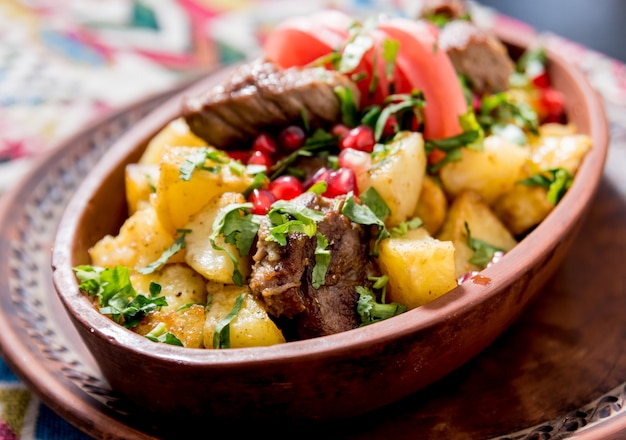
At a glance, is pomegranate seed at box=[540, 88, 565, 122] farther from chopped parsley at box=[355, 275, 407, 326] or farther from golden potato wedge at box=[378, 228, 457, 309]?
chopped parsley at box=[355, 275, 407, 326]

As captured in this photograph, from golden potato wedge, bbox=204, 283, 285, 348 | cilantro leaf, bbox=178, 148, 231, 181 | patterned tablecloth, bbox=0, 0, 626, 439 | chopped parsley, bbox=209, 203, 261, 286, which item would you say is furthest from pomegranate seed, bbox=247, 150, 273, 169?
patterned tablecloth, bbox=0, 0, 626, 439

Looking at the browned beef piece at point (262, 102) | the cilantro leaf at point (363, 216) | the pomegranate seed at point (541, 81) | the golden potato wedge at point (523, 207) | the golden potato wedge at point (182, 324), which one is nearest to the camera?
the golden potato wedge at point (182, 324)

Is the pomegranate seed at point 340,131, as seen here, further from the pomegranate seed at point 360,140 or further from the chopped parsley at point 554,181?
the chopped parsley at point 554,181

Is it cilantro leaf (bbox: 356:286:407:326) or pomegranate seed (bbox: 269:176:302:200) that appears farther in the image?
pomegranate seed (bbox: 269:176:302:200)

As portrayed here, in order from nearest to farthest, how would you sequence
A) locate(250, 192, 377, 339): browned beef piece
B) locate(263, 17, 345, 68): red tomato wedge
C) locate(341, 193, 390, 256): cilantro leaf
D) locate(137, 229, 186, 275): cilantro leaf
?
locate(250, 192, 377, 339): browned beef piece → locate(341, 193, 390, 256): cilantro leaf → locate(137, 229, 186, 275): cilantro leaf → locate(263, 17, 345, 68): red tomato wedge

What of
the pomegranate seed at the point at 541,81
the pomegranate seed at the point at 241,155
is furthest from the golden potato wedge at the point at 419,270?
the pomegranate seed at the point at 541,81

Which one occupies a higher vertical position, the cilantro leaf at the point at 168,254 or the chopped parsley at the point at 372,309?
the cilantro leaf at the point at 168,254

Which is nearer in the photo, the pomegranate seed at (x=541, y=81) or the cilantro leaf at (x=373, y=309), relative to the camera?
the cilantro leaf at (x=373, y=309)
